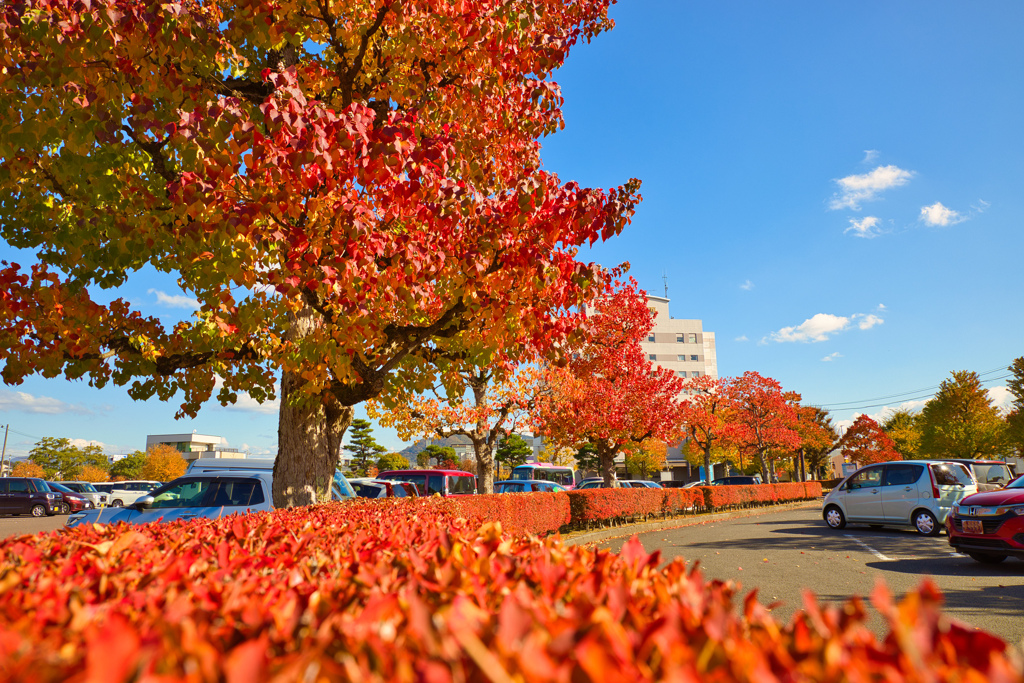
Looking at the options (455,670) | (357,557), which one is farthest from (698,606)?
(357,557)

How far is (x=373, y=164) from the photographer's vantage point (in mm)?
5727

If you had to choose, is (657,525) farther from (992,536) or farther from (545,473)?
(545,473)

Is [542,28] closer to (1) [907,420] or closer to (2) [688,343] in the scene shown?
(1) [907,420]

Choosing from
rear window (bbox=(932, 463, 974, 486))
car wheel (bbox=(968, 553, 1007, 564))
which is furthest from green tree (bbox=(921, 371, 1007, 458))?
car wheel (bbox=(968, 553, 1007, 564))

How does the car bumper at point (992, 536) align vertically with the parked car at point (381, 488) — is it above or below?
below

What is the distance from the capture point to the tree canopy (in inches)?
224

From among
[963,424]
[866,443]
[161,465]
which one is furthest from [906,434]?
[161,465]

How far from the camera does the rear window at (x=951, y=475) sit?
13688mm

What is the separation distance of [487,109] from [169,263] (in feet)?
17.8

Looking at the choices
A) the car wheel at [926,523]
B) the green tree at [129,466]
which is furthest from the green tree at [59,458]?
the car wheel at [926,523]

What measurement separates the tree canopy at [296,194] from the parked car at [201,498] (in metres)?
0.42

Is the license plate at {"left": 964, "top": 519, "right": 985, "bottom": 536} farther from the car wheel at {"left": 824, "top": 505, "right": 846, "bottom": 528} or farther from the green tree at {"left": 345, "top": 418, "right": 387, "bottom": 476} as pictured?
the green tree at {"left": 345, "top": 418, "right": 387, "bottom": 476}

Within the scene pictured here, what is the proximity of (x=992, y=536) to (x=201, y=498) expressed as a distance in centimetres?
1246

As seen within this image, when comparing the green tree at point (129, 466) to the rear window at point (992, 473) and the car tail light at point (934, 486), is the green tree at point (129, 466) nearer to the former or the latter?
the car tail light at point (934, 486)
